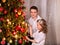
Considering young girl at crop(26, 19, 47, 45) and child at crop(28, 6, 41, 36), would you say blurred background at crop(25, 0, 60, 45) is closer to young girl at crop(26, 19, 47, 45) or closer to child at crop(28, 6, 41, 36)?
child at crop(28, 6, 41, 36)

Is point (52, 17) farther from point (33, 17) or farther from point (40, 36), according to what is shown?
point (40, 36)

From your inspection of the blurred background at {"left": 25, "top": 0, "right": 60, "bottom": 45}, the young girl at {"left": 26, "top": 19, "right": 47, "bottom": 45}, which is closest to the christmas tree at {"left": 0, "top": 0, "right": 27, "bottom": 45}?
the young girl at {"left": 26, "top": 19, "right": 47, "bottom": 45}

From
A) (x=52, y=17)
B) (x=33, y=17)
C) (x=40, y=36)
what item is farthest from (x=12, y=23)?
(x=52, y=17)

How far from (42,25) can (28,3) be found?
76 cm

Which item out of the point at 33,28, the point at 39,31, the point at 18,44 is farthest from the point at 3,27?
the point at 33,28

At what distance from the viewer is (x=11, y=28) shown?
1808 millimetres

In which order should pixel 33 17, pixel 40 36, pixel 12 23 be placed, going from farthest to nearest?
pixel 33 17, pixel 40 36, pixel 12 23

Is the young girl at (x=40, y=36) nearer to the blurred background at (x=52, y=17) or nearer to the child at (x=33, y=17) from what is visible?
the child at (x=33, y=17)

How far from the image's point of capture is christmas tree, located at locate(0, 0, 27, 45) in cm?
174

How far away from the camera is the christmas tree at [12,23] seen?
1.74 meters

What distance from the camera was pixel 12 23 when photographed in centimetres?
181

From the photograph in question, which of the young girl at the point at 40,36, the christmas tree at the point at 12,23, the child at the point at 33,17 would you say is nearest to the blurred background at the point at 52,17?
the child at the point at 33,17

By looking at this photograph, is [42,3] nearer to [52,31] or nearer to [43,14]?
[43,14]

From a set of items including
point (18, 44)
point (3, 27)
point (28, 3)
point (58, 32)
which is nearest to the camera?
point (3, 27)
